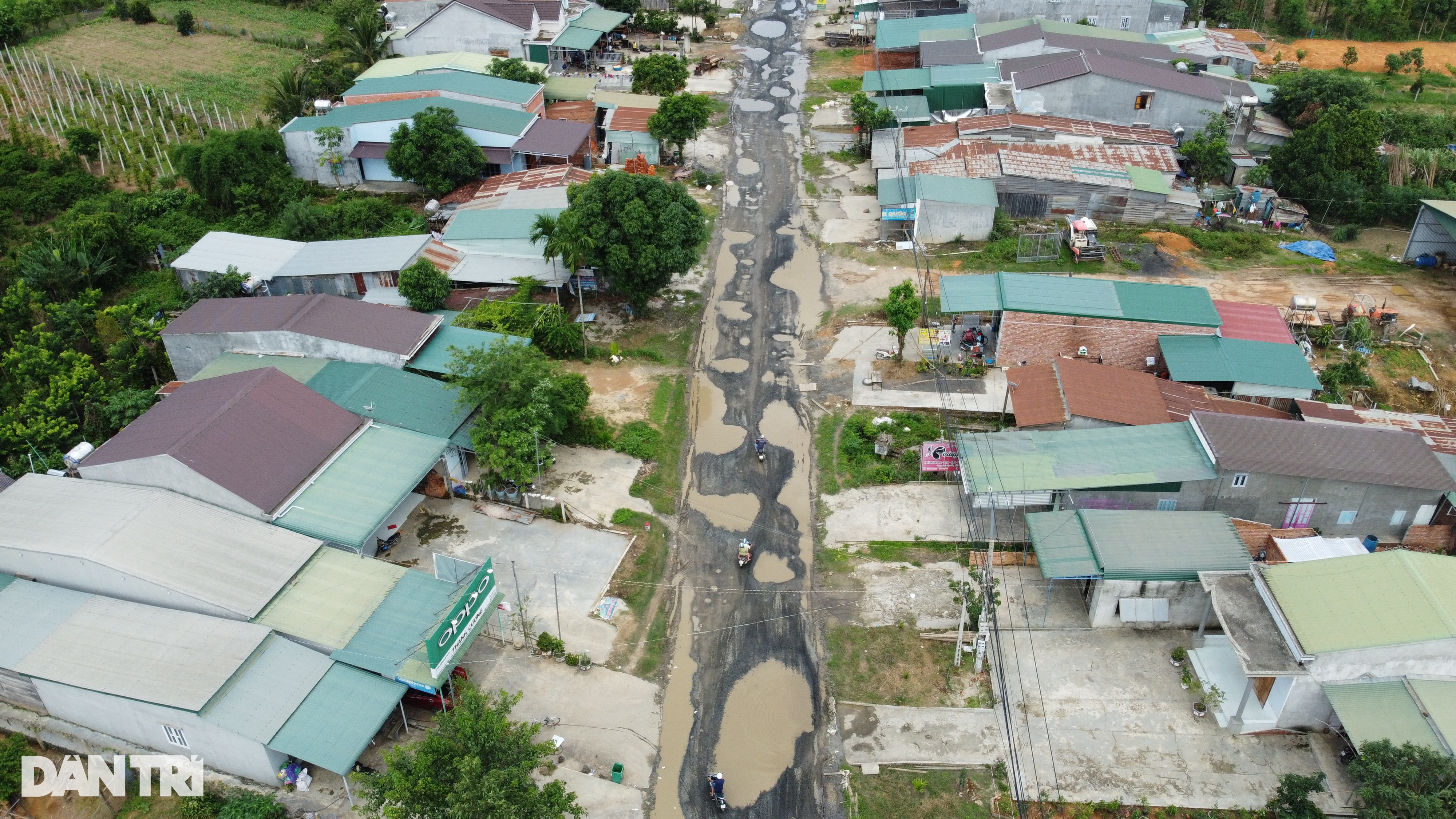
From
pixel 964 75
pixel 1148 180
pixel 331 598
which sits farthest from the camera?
pixel 964 75

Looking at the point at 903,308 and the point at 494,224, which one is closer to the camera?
the point at 903,308

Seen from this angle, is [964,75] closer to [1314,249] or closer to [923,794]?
[1314,249]

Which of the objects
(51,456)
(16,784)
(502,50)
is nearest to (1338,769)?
(16,784)

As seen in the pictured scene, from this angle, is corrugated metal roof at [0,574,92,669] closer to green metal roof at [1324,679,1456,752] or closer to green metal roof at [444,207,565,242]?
green metal roof at [444,207,565,242]

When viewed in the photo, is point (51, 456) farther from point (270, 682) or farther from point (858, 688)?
point (858, 688)

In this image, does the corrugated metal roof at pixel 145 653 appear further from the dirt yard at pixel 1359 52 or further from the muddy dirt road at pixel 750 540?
the dirt yard at pixel 1359 52

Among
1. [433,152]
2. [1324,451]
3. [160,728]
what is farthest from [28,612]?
[1324,451]
